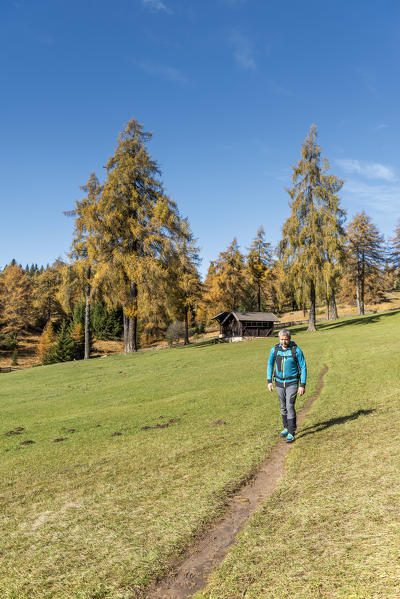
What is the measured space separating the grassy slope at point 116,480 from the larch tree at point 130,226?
18.0m

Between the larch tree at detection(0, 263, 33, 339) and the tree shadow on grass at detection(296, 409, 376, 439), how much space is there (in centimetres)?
6375

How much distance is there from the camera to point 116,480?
706 centimetres

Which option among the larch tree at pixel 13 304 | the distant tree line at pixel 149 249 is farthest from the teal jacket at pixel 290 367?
the larch tree at pixel 13 304

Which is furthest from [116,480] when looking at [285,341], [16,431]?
[16,431]

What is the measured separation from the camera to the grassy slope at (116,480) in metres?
4.27

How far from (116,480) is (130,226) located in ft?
101

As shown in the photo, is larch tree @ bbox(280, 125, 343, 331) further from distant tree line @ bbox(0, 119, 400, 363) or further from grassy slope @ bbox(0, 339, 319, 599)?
grassy slope @ bbox(0, 339, 319, 599)

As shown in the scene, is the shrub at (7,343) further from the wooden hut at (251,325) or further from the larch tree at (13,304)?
the wooden hut at (251,325)

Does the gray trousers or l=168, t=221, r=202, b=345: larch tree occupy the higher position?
l=168, t=221, r=202, b=345: larch tree

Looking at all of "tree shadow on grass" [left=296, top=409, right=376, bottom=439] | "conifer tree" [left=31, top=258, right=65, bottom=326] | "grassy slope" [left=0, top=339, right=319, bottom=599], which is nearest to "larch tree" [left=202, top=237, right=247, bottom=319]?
"conifer tree" [left=31, top=258, right=65, bottom=326]

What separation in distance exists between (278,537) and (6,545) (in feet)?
12.6

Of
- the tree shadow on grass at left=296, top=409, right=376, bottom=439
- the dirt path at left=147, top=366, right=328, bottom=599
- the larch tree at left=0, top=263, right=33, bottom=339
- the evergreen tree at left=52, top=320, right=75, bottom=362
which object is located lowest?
the evergreen tree at left=52, top=320, right=75, bottom=362

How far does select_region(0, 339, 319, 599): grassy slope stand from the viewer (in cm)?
427

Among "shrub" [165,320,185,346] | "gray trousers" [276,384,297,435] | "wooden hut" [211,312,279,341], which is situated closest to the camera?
"gray trousers" [276,384,297,435]
